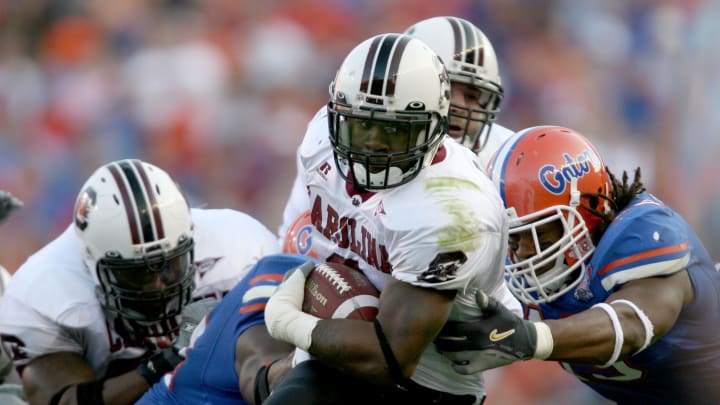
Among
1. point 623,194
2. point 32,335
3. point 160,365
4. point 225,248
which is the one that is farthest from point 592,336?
point 32,335

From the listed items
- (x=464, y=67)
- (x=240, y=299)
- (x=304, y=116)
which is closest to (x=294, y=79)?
(x=304, y=116)

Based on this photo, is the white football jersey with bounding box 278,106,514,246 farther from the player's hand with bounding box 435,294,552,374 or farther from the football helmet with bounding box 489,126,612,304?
the player's hand with bounding box 435,294,552,374

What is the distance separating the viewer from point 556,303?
130 inches

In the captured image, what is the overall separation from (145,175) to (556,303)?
5.01 ft

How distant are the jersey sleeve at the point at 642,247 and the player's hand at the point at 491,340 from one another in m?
0.43

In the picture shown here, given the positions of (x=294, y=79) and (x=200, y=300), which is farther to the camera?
(x=294, y=79)

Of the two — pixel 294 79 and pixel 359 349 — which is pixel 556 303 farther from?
pixel 294 79

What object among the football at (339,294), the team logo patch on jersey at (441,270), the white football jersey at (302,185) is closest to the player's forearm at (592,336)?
the team logo patch on jersey at (441,270)

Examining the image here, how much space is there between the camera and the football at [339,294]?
279cm

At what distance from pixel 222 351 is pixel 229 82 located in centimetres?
396

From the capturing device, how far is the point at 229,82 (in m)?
6.90

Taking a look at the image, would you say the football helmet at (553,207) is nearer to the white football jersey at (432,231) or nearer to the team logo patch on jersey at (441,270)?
the white football jersey at (432,231)

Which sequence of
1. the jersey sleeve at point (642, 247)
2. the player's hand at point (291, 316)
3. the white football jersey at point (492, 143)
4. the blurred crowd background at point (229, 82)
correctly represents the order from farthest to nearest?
the blurred crowd background at point (229, 82) → the white football jersey at point (492, 143) → the jersey sleeve at point (642, 247) → the player's hand at point (291, 316)

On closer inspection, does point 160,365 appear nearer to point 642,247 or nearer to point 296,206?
point 296,206
